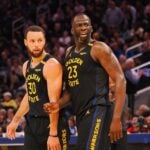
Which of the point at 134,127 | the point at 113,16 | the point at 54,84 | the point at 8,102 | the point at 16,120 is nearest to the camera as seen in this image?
the point at 54,84

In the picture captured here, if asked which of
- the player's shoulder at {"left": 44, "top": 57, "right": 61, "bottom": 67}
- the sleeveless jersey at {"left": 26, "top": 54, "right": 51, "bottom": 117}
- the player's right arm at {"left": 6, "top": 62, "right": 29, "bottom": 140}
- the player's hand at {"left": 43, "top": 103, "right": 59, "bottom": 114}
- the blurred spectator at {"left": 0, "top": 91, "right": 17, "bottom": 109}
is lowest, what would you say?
the blurred spectator at {"left": 0, "top": 91, "right": 17, "bottom": 109}

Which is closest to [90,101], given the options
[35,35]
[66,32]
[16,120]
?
[35,35]

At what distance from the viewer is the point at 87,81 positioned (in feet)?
16.8

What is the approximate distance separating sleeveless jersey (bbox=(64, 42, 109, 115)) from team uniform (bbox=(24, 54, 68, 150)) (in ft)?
1.09

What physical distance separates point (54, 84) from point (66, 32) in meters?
8.92

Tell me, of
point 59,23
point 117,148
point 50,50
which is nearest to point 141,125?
point 117,148

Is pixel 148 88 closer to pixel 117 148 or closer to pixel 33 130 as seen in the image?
pixel 117 148

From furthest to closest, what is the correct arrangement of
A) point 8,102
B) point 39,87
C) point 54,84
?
point 8,102
point 39,87
point 54,84

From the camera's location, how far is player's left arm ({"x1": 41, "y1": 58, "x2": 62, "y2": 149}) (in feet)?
17.0

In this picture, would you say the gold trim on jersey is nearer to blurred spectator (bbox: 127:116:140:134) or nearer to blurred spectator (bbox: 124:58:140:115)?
blurred spectator (bbox: 127:116:140:134)

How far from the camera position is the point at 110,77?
5.09m

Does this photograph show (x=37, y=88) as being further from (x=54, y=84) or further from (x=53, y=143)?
(x=53, y=143)

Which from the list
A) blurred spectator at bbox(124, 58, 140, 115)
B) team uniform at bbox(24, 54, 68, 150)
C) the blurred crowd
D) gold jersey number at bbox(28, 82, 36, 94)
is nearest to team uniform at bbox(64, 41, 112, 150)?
team uniform at bbox(24, 54, 68, 150)

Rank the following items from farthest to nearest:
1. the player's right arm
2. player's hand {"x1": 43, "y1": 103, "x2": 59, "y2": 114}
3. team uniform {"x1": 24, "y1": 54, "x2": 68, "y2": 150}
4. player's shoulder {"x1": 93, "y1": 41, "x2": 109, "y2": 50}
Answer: the player's right arm
team uniform {"x1": 24, "y1": 54, "x2": 68, "y2": 150}
player's hand {"x1": 43, "y1": 103, "x2": 59, "y2": 114}
player's shoulder {"x1": 93, "y1": 41, "x2": 109, "y2": 50}
